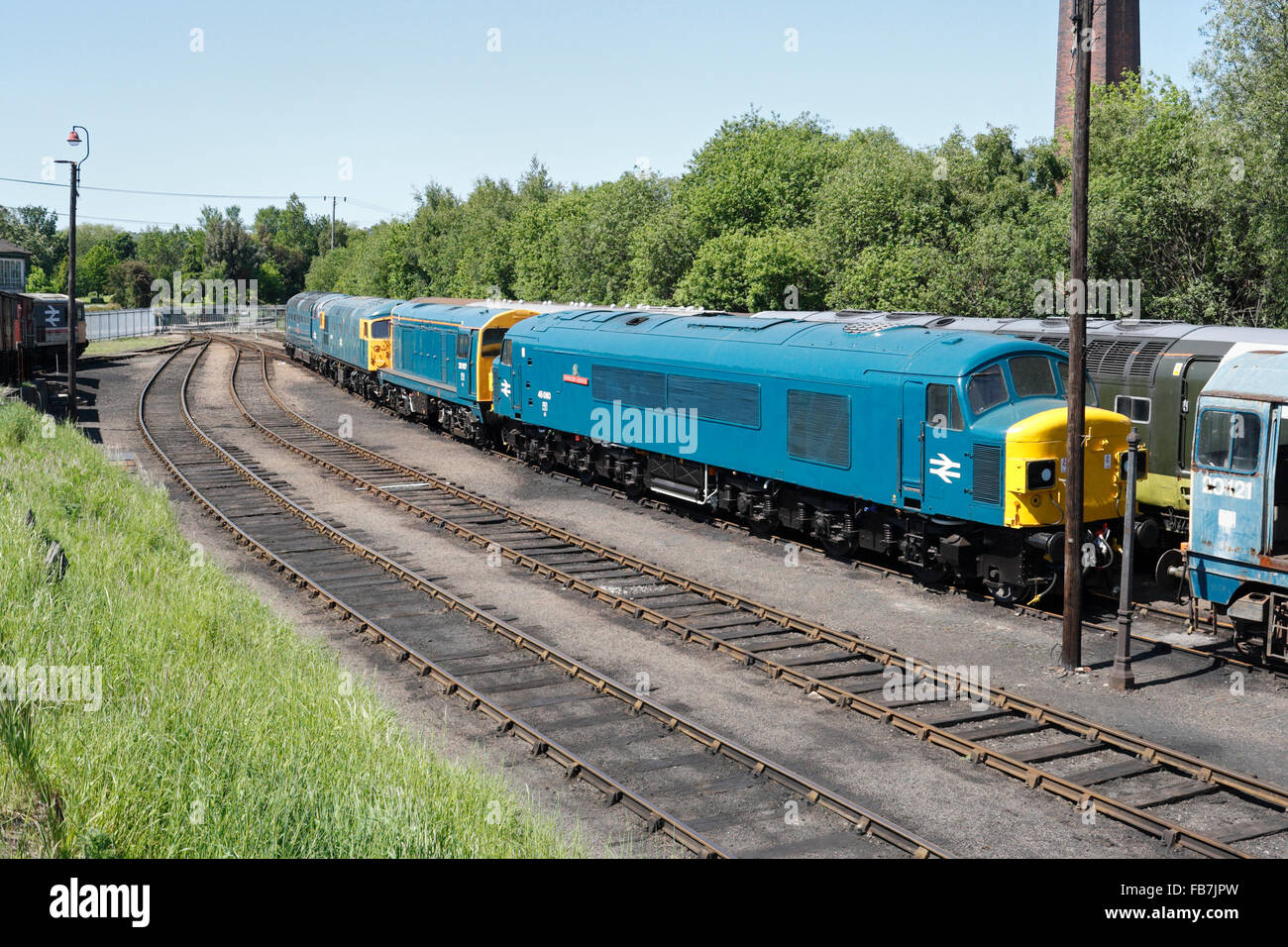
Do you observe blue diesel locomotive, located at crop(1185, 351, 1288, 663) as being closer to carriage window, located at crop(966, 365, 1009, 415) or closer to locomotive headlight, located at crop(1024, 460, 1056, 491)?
locomotive headlight, located at crop(1024, 460, 1056, 491)

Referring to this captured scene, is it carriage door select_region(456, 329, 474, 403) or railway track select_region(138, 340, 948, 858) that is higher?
carriage door select_region(456, 329, 474, 403)

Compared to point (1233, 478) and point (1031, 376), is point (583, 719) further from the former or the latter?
point (1031, 376)

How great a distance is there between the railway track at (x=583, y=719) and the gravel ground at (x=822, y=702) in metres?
0.45

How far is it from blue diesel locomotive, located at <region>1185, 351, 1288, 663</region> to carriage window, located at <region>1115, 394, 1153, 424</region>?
421cm

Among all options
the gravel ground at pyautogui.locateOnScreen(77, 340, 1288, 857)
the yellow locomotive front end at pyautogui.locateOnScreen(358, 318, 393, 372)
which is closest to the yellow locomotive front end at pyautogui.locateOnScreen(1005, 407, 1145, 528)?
the gravel ground at pyautogui.locateOnScreen(77, 340, 1288, 857)

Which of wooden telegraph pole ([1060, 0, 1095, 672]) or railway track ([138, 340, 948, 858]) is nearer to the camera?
railway track ([138, 340, 948, 858])

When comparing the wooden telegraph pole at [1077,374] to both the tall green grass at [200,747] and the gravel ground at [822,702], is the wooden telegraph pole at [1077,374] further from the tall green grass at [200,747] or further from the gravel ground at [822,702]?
the tall green grass at [200,747]

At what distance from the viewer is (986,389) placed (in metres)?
17.9

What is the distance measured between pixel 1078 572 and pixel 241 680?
10853mm

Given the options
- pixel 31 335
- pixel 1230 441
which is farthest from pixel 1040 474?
pixel 31 335

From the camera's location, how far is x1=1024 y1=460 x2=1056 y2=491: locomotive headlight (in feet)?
55.1
